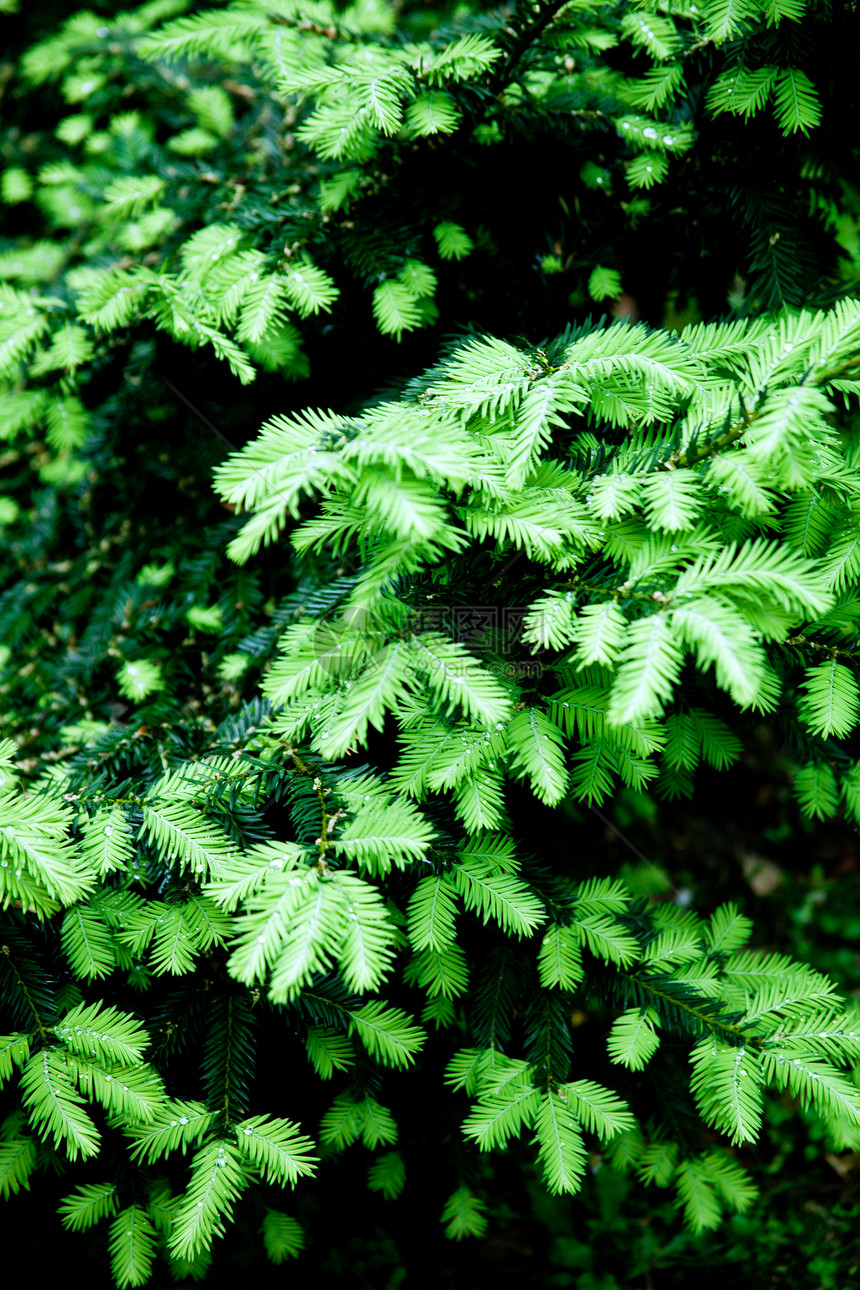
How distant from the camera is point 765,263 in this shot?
1.63 meters

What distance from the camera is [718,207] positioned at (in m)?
1.70

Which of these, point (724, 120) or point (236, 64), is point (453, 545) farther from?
point (236, 64)

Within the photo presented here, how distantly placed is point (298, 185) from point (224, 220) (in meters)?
0.20

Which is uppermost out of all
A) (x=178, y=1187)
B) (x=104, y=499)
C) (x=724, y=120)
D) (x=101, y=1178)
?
(x=724, y=120)

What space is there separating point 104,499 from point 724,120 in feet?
6.47

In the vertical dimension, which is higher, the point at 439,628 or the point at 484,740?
the point at 439,628

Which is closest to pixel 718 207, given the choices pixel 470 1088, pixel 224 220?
pixel 224 220

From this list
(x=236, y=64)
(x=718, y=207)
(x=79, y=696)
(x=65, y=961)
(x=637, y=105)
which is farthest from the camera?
(x=236, y=64)

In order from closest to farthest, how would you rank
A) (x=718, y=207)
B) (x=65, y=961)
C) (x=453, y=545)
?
(x=453, y=545) < (x=65, y=961) < (x=718, y=207)

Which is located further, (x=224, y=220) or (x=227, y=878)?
(x=224, y=220)

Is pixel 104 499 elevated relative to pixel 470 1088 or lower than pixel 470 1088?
elevated

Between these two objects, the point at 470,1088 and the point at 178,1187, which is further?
the point at 178,1187

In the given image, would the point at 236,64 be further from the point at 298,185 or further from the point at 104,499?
the point at 104,499

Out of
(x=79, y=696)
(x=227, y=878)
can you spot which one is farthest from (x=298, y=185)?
(x=227, y=878)
